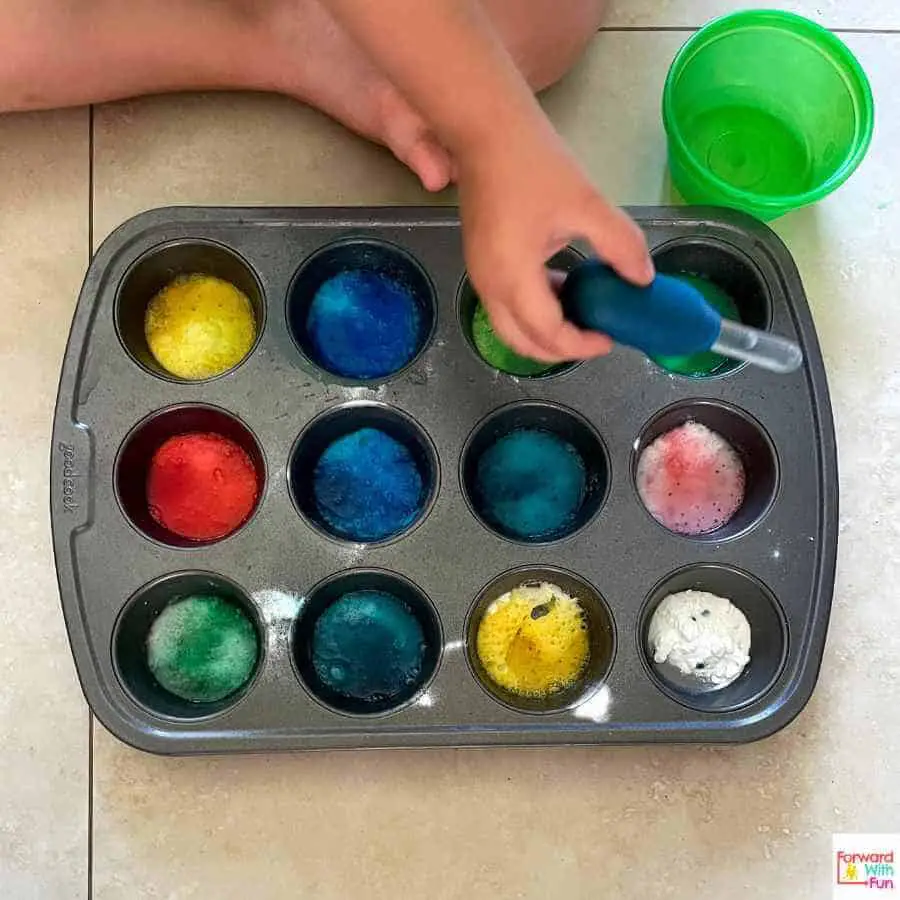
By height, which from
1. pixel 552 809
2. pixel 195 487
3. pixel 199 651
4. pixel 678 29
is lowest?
pixel 552 809

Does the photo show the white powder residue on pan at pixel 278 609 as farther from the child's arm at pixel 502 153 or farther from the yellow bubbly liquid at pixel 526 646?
the child's arm at pixel 502 153

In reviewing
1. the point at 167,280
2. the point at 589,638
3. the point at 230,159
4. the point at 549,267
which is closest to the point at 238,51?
the point at 230,159

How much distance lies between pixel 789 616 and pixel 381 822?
0.35 metres

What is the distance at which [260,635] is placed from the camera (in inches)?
28.9

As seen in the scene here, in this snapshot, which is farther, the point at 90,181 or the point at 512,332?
the point at 90,181

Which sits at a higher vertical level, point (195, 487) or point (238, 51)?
point (238, 51)

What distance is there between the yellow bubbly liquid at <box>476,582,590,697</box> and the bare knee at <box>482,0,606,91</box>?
0.42 meters

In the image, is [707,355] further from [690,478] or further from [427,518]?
[427,518]

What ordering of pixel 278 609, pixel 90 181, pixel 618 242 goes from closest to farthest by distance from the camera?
1. pixel 618 242
2. pixel 278 609
3. pixel 90 181

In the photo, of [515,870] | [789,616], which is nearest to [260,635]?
[515,870]

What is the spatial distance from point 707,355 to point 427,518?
25cm

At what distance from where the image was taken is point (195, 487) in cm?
77

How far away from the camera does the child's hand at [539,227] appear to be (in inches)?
22.8

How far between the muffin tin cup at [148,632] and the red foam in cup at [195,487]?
0.05 metres
